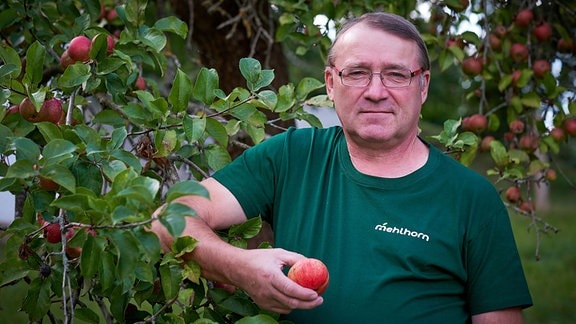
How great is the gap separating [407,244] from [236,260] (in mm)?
376

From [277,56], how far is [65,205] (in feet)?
6.68

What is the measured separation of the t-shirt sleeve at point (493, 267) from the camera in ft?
5.65

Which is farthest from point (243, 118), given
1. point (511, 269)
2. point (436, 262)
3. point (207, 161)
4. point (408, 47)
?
point (511, 269)

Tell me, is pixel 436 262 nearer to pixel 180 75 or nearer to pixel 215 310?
pixel 215 310

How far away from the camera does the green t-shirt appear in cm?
172

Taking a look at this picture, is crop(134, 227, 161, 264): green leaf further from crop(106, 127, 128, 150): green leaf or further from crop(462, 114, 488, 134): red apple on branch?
crop(462, 114, 488, 134): red apple on branch

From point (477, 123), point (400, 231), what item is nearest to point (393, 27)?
point (400, 231)

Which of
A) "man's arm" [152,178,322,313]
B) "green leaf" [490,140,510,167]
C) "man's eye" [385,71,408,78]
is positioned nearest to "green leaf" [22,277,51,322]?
"man's arm" [152,178,322,313]

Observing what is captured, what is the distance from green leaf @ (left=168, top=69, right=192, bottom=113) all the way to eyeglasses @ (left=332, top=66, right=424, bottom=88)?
35cm

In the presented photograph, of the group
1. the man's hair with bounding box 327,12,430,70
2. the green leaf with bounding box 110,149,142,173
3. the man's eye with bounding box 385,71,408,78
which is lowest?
the green leaf with bounding box 110,149,142,173

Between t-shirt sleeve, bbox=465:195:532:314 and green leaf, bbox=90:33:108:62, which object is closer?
t-shirt sleeve, bbox=465:195:532:314

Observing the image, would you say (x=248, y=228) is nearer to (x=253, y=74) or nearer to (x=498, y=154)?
(x=253, y=74)

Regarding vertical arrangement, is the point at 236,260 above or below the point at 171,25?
below

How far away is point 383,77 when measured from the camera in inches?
70.6
